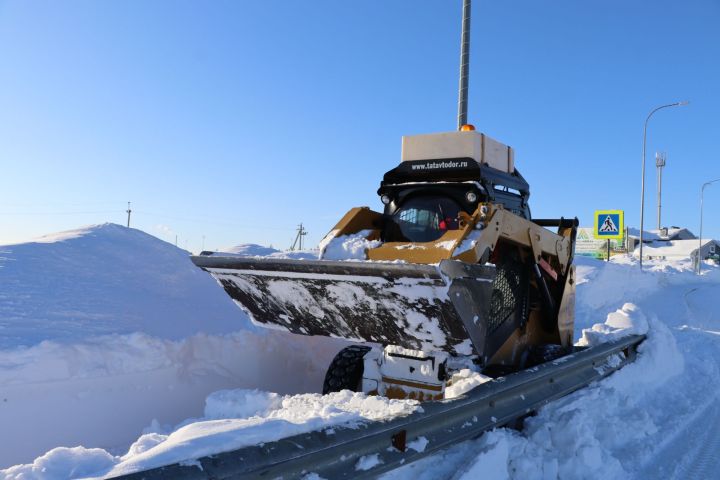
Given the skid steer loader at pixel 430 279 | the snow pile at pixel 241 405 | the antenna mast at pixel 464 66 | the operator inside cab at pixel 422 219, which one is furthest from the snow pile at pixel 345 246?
the antenna mast at pixel 464 66

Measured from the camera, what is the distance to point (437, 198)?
4.93 m

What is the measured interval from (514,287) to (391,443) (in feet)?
9.27

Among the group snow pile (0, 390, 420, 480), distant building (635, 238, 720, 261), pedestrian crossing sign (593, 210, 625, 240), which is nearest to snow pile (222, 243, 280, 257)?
snow pile (0, 390, 420, 480)

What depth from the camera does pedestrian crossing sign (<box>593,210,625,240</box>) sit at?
20.4m

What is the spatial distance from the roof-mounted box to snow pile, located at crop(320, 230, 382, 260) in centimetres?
99

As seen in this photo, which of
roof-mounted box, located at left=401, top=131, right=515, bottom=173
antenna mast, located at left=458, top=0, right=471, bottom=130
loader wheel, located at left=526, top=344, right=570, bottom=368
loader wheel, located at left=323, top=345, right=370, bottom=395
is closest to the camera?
loader wheel, located at left=323, top=345, right=370, bottom=395

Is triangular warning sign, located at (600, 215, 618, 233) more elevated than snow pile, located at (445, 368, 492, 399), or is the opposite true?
triangular warning sign, located at (600, 215, 618, 233)

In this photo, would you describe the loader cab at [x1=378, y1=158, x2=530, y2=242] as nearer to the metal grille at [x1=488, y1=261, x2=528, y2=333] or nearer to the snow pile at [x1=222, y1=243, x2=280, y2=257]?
the metal grille at [x1=488, y1=261, x2=528, y2=333]

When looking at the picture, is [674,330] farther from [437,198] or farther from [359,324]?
[359,324]

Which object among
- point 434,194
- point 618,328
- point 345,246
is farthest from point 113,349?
point 618,328

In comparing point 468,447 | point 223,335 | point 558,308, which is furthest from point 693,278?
point 468,447

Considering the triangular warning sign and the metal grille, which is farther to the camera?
the triangular warning sign

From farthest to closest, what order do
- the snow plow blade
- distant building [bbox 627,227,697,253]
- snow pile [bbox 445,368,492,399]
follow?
distant building [bbox 627,227,697,253] → snow pile [bbox 445,368,492,399] → the snow plow blade

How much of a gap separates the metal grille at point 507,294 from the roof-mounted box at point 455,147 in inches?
37.5
